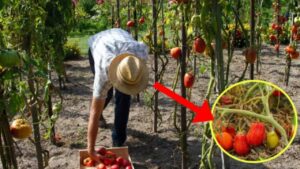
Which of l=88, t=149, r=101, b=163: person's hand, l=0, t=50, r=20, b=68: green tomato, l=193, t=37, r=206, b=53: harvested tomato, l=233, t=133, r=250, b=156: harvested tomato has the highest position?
l=0, t=50, r=20, b=68: green tomato

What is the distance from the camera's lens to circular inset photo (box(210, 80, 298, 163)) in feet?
5.29

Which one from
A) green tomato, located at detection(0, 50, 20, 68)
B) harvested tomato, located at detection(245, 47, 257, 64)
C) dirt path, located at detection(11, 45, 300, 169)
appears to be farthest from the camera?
dirt path, located at detection(11, 45, 300, 169)

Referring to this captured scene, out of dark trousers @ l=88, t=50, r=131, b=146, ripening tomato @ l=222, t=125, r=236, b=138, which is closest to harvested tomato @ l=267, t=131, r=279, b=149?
ripening tomato @ l=222, t=125, r=236, b=138

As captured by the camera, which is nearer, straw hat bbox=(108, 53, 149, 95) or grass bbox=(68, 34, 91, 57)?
straw hat bbox=(108, 53, 149, 95)

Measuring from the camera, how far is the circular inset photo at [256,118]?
161 cm

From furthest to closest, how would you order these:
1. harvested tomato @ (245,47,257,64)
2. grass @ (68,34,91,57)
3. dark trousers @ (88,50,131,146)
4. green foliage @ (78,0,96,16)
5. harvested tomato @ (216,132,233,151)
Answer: green foliage @ (78,0,96,16) < grass @ (68,34,91,57) < dark trousers @ (88,50,131,146) < harvested tomato @ (245,47,257,64) < harvested tomato @ (216,132,233,151)

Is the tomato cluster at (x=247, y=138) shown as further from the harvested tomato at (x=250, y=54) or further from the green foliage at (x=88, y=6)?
the green foliage at (x=88, y=6)

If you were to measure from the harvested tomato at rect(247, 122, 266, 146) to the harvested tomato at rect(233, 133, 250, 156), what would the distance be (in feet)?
0.07

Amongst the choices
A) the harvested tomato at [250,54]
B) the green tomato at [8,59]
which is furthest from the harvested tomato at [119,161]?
the green tomato at [8,59]

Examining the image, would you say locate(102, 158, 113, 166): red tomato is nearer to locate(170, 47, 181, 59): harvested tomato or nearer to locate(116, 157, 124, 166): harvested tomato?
locate(116, 157, 124, 166): harvested tomato

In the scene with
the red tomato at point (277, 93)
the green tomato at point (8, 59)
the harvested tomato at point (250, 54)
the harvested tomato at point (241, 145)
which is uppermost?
the green tomato at point (8, 59)

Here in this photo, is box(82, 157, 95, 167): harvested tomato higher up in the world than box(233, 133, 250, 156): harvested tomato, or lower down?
lower down

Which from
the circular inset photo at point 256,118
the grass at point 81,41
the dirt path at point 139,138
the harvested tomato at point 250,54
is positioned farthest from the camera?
the grass at point 81,41

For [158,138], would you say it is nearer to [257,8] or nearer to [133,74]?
[133,74]
